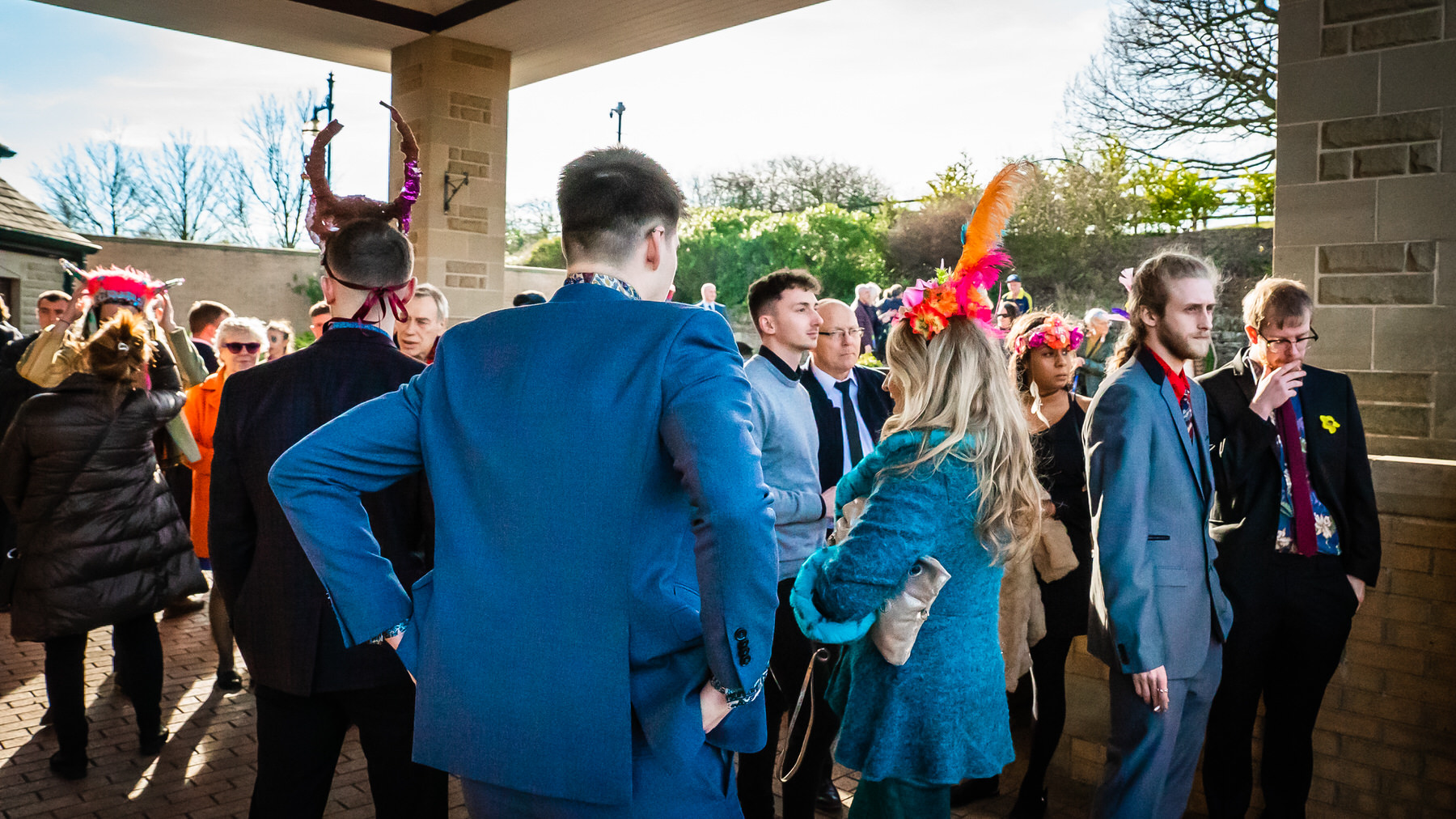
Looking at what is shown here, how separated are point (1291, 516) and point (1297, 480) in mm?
127

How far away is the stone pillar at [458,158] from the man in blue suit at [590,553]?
364 inches

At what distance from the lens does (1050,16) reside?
113 feet

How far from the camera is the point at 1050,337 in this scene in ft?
14.5

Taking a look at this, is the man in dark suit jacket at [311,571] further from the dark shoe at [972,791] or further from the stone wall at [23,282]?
the stone wall at [23,282]

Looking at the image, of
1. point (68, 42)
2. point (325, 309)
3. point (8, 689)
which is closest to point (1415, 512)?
point (325, 309)

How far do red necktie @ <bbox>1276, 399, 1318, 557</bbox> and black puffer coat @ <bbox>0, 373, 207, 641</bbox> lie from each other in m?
4.61

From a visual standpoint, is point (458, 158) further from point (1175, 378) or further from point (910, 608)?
point (910, 608)

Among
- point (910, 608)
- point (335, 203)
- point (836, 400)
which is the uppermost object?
point (335, 203)

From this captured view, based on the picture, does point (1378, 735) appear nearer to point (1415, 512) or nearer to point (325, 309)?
point (1415, 512)

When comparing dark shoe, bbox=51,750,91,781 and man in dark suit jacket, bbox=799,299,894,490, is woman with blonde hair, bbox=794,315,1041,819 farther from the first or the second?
dark shoe, bbox=51,750,91,781

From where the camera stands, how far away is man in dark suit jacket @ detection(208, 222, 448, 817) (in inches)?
107

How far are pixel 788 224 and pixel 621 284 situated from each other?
28520mm

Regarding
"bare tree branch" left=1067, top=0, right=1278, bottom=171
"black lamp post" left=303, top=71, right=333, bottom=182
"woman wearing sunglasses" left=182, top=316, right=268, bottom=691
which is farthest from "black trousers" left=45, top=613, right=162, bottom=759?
"bare tree branch" left=1067, top=0, right=1278, bottom=171

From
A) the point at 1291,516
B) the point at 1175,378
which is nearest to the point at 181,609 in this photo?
the point at 1175,378
